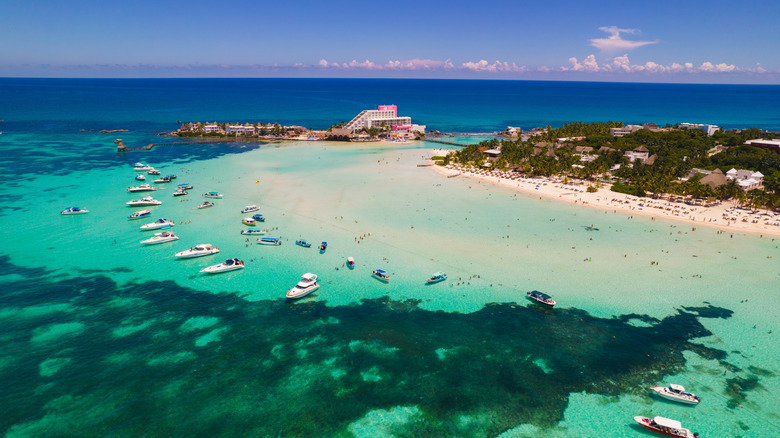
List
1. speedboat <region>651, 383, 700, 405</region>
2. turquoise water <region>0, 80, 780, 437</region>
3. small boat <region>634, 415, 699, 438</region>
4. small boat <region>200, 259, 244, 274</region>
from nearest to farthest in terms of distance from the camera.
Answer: small boat <region>634, 415, 699, 438</region> → turquoise water <region>0, 80, 780, 437</region> → speedboat <region>651, 383, 700, 405</region> → small boat <region>200, 259, 244, 274</region>

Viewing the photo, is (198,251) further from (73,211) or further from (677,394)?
(677,394)

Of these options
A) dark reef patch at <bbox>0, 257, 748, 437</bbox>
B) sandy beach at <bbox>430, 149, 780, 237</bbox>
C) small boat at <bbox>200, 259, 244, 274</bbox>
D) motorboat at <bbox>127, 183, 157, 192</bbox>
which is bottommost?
dark reef patch at <bbox>0, 257, 748, 437</bbox>

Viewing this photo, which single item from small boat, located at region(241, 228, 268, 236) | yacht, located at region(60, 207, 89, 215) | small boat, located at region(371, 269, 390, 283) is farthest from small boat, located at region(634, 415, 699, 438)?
yacht, located at region(60, 207, 89, 215)

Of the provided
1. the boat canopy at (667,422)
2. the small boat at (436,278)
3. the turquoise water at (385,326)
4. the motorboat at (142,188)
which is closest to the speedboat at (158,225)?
the turquoise water at (385,326)

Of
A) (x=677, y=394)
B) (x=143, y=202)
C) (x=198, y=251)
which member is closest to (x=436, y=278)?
(x=677, y=394)

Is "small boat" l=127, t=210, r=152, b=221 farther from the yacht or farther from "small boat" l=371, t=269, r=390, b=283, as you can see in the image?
"small boat" l=371, t=269, r=390, b=283

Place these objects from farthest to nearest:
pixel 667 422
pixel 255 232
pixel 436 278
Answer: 1. pixel 255 232
2. pixel 436 278
3. pixel 667 422
